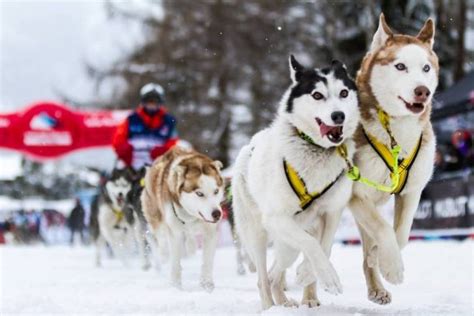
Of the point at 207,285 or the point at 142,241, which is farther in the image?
the point at 142,241

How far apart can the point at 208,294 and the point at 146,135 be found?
2.74 m

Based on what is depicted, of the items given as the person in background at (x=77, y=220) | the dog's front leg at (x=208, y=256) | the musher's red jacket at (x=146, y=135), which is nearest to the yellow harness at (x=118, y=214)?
the musher's red jacket at (x=146, y=135)

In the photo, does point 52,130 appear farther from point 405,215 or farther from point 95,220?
point 405,215

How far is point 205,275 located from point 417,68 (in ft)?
8.11

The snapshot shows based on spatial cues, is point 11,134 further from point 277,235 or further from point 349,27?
point 277,235

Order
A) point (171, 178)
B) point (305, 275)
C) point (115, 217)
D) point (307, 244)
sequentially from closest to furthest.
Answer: point (307, 244)
point (305, 275)
point (171, 178)
point (115, 217)

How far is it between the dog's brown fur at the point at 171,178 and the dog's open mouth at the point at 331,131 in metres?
2.05

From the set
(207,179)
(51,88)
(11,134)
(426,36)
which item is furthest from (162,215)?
(51,88)

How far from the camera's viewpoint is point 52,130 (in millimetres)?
18125

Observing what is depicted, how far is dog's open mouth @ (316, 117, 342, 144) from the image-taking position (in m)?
3.54

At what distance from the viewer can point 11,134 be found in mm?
17797

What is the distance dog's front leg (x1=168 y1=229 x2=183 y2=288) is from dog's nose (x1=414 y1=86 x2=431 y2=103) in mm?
2769

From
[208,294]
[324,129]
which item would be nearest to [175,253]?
[208,294]

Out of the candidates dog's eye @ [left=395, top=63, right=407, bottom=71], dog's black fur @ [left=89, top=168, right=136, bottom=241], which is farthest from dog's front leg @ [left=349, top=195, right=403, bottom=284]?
dog's black fur @ [left=89, top=168, right=136, bottom=241]
